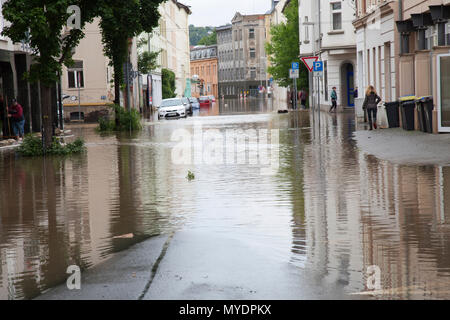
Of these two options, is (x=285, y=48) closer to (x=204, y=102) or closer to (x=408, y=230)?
(x=204, y=102)

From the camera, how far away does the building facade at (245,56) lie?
172 m

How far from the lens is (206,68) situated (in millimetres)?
188750

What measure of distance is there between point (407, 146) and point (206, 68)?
557ft

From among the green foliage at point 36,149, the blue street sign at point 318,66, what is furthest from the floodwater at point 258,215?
the blue street sign at point 318,66

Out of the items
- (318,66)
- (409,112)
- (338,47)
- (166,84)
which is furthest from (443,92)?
(166,84)

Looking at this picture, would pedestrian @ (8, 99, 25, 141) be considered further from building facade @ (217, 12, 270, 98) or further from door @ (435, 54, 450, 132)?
building facade @ (217, 12, 270, 98)

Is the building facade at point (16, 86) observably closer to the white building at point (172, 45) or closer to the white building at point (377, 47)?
the white building at point (377, 47)

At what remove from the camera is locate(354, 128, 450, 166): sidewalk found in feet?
56.1

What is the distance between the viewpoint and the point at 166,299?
20.1 feet

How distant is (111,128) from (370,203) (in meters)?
29.4

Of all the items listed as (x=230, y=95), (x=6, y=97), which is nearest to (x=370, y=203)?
(x=6, y=97)

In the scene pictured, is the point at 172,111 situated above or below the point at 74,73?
below

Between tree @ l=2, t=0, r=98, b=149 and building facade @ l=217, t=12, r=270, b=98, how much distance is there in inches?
5710

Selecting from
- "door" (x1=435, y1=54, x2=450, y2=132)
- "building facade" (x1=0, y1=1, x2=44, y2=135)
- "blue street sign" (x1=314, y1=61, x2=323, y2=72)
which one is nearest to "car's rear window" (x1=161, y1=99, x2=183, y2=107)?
"building facade" (x1=0, y1=1, x2=44, y2=135)
